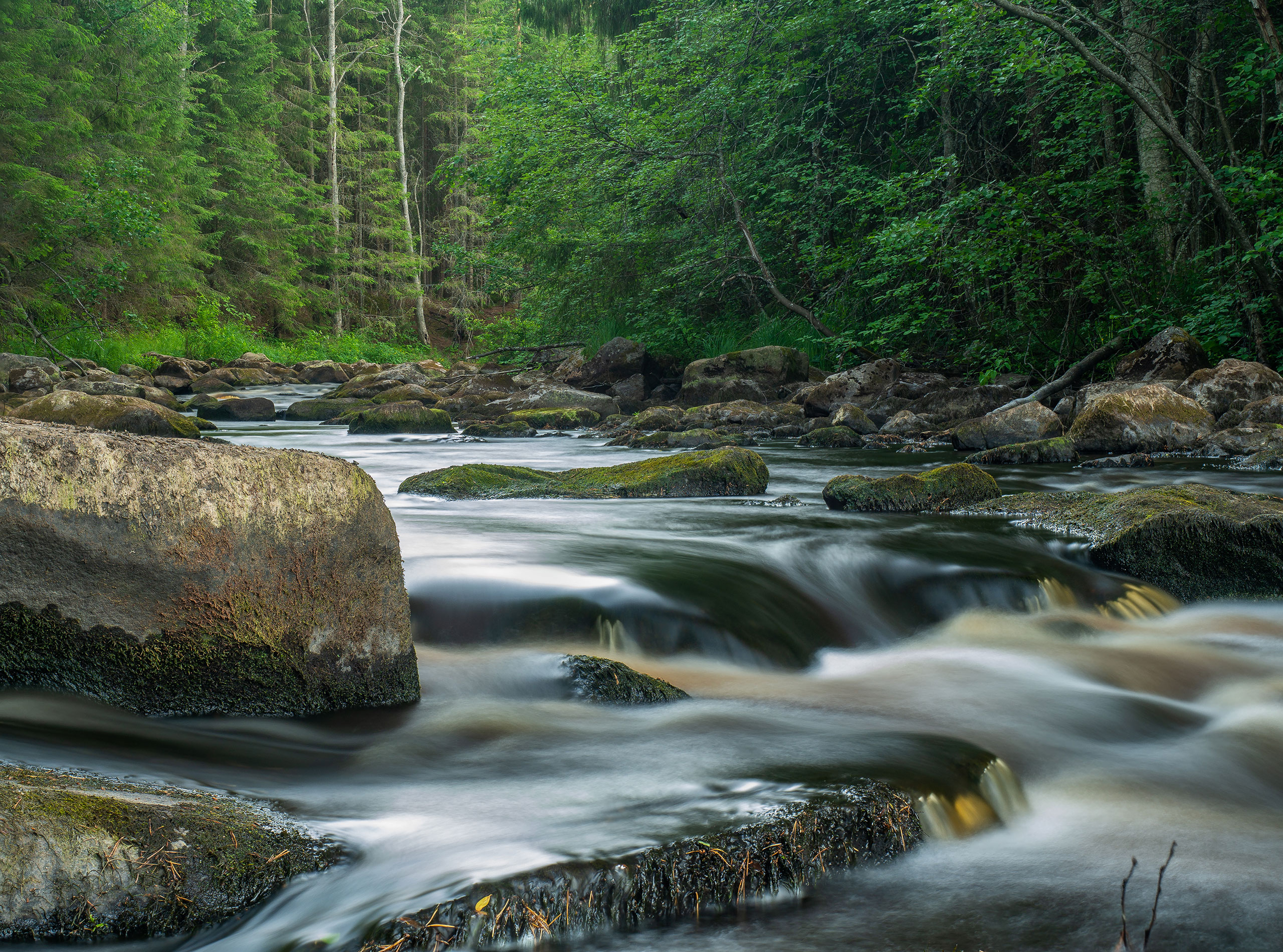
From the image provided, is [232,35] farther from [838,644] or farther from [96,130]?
[838,644]

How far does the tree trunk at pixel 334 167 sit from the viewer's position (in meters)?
35.4

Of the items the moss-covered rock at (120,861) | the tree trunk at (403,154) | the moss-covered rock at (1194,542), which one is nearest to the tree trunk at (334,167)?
the tree trunk at (403,154)

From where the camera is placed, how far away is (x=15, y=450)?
2373mm

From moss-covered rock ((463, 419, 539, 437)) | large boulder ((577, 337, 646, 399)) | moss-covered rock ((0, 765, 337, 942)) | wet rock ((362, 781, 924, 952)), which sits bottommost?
wet rock ((362, 781, 924, 952))

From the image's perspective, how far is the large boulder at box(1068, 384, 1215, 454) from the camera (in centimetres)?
884

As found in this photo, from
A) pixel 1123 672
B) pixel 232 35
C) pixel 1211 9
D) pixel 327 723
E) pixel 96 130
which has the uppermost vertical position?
pixel 232 35

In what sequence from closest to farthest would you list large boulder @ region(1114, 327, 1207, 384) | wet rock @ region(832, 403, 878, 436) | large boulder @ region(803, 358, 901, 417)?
large boulder @ region(1114, 327, 1207, 384) < wet rock @ region(832, 403, 878, 436) < large boulder @ region(803, 358, 901, 417)

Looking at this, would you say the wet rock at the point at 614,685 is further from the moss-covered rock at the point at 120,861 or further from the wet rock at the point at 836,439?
the wet rock at the point at 836,439

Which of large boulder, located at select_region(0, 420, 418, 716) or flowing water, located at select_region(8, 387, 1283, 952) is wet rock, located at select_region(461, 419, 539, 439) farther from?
large boulder, located at select_region(0, 420, 418, 716)

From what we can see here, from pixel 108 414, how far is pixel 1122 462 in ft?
32.1

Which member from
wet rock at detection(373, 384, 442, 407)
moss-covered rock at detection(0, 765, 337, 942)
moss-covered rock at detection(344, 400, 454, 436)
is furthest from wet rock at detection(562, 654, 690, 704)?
wet rock at detection(373, 384, 442, 407)

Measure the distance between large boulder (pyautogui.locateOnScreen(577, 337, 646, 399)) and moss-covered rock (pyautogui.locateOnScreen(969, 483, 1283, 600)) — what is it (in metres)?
12.0

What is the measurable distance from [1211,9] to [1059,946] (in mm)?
11899

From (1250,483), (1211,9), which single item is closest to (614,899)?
(1250,483)
